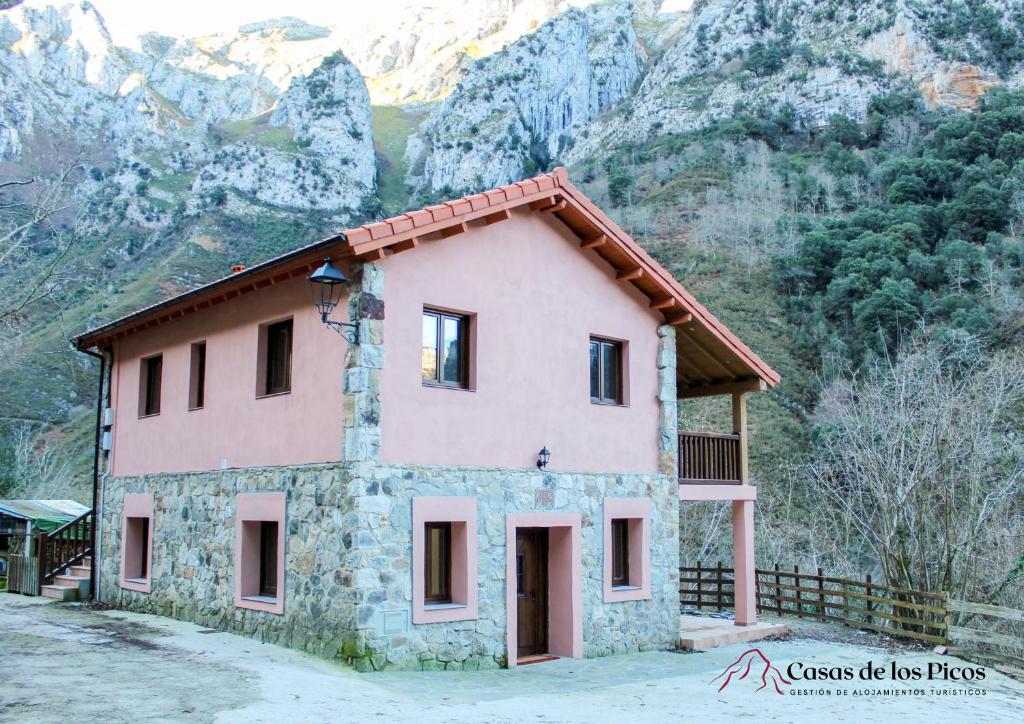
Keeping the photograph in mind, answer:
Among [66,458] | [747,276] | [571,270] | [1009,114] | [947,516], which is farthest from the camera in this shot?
[1009,114]

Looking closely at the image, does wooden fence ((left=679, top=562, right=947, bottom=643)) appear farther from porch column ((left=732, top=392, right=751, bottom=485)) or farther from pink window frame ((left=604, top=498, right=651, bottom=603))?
pink window frame ((left=604, top=498, right=651, bottom=603))

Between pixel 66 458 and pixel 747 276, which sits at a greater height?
pixel 747 276

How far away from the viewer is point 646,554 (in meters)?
14.1

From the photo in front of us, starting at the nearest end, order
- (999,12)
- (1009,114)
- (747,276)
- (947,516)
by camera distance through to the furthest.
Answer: (947,516) → (747,276) → (1009,114) → (999,12)

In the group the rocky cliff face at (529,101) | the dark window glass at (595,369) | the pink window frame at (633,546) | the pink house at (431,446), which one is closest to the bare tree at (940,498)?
the pink house at (431,446)

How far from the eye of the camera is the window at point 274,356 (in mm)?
12453

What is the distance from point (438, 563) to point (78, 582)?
28.0 feet

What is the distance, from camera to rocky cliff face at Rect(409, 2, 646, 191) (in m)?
79.3

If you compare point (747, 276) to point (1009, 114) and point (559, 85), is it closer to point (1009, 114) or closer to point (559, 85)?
point (1009, 114)

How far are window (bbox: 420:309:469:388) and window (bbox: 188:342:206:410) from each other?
4345 mm

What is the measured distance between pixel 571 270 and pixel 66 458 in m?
32.2

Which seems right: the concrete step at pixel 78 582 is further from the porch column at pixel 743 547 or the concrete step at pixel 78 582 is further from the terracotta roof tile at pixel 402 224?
the porch column at pixel 743 547

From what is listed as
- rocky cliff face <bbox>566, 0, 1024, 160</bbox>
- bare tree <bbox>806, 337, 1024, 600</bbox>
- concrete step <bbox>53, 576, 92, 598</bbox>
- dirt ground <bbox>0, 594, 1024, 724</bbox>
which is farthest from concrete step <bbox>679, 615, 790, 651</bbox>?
rocky cliff face <bbox>566, 0, 1024, 160</bbox>

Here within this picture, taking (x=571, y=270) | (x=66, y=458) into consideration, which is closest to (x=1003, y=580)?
(x=571, y=270)
